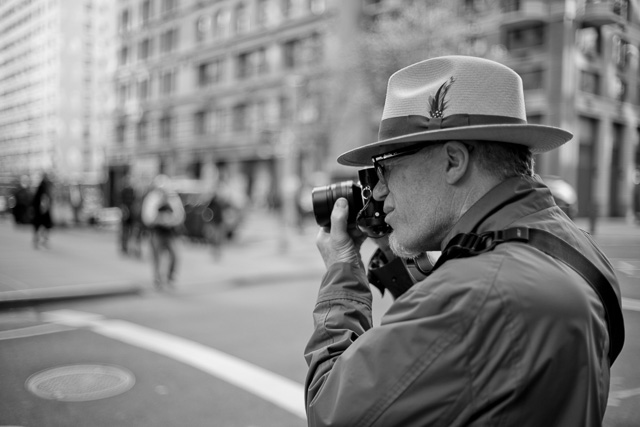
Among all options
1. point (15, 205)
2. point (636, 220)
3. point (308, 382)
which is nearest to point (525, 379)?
point (308, 382)

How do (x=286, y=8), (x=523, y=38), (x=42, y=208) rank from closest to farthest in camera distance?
(x=42, y=208) → (x=523, y=38) → (x=286, y=8)

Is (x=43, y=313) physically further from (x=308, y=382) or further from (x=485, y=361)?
(x=485, y=361)

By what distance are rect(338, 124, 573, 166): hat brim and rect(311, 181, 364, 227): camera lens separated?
26 cm

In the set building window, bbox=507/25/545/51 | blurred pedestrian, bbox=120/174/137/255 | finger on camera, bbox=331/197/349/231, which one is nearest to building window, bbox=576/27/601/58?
finger on camera, bbox=331/197/349/231

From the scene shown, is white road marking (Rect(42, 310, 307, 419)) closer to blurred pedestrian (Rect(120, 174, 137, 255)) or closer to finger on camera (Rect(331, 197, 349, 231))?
finger on camera (Rect(331, 197, 349, 231))

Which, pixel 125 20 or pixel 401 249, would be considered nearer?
pixel 401 249

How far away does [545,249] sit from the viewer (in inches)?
47.5

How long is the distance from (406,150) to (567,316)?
573 mm

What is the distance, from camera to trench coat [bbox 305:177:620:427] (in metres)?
1.06

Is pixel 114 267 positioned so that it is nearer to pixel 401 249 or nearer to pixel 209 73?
pixel 401 249

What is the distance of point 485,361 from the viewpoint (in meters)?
1.06

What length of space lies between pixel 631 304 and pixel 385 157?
69.1 inches

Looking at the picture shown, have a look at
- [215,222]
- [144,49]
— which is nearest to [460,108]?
[215,222]

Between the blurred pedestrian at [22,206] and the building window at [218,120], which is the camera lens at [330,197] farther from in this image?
the building window at [218,120]
